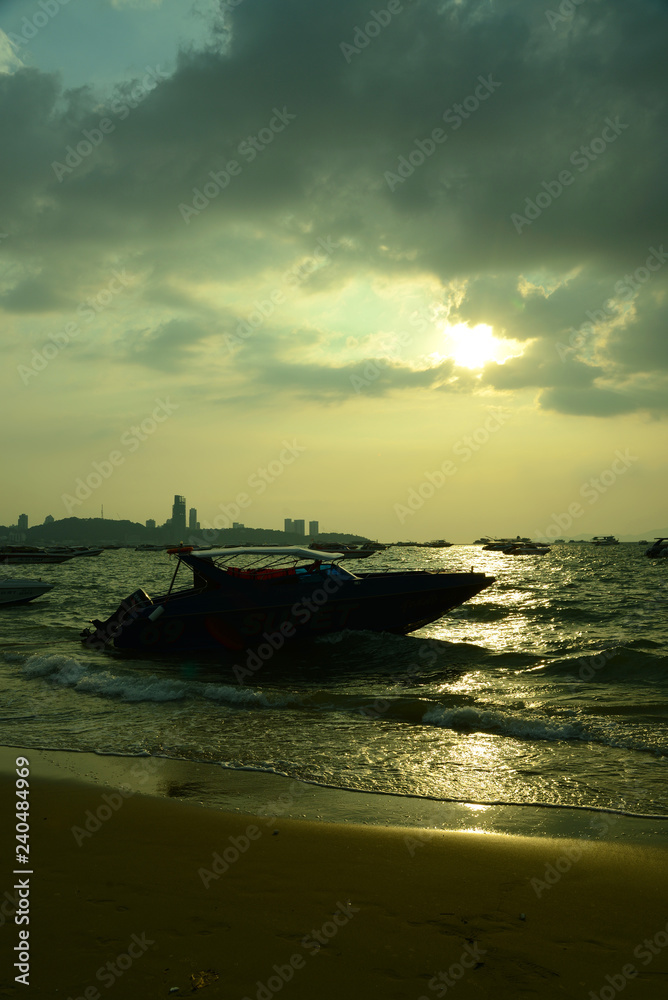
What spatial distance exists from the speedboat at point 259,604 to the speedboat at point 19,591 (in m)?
15.0

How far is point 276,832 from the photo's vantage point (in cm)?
510

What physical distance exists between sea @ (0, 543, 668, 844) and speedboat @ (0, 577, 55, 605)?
12.1m

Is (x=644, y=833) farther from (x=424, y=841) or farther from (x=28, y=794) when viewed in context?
(x=28, y=794)

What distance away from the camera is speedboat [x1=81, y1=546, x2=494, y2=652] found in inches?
603

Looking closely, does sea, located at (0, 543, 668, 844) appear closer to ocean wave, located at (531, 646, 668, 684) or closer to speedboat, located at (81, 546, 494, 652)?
ocean wave, located at (531, 646, 668, 684)

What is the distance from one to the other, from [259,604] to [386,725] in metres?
6.94

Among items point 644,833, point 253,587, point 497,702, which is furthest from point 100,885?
point 253,587

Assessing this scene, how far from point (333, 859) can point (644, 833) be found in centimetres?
257

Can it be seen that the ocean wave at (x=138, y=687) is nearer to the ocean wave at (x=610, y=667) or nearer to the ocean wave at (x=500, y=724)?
the ocean wave at (x=500, y=724)

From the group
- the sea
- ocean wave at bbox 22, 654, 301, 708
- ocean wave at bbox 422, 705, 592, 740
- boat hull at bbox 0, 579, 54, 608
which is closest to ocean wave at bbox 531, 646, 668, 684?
the sea

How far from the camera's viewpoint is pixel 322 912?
3.80 m

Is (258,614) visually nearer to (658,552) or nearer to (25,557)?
(25,557)

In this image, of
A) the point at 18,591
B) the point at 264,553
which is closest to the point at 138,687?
the point at 264,553

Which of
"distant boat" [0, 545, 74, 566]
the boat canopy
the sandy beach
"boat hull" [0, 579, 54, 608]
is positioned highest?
the boat canopy
